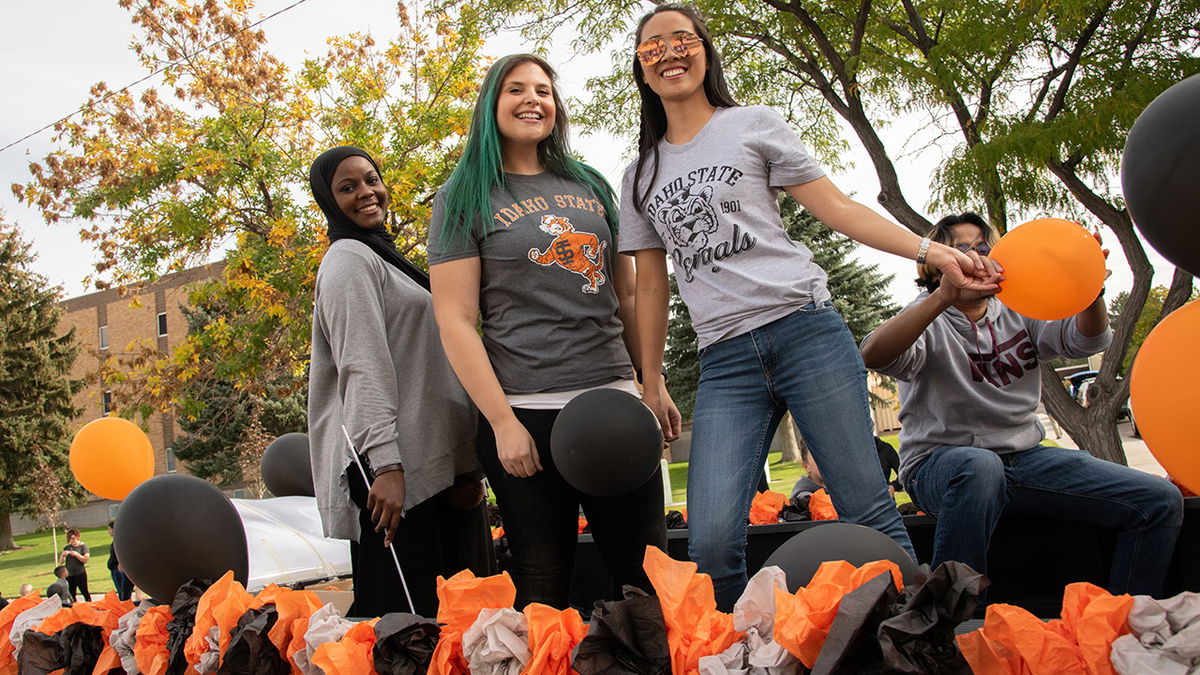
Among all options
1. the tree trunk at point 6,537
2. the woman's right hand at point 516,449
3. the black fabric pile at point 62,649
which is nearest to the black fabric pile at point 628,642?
the woman's right hand at point 516,449

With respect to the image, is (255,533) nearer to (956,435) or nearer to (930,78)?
(956,435)

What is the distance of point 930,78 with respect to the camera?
24.5ft

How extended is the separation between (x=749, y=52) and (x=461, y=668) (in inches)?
323

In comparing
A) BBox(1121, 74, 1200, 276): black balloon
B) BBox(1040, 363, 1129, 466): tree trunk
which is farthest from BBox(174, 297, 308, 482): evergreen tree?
BBox(1121, 74, 1200, 276): black balloon

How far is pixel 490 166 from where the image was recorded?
249 centimetres

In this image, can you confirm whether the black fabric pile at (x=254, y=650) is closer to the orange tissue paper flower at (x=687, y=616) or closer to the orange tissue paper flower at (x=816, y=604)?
the orange tissue paper flower at (x=687, y=616)

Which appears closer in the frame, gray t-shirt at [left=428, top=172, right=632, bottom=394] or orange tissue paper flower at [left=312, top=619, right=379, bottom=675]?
orange tissue paper flower at [left=312, top=619, right=379, bottom=675]

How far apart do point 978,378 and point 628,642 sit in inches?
71.4

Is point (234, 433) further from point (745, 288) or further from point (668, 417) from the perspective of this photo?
point (745, 288)

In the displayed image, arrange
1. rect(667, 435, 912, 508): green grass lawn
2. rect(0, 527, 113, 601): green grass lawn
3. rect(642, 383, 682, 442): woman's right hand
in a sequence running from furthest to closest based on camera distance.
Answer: rect(667, 435, 912, 508): green grass lawn, rect(0, 527, 113, 601): green grass lawn, rect(642, 383, 682, 442): woman's right hand

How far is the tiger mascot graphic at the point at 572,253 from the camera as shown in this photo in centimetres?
244

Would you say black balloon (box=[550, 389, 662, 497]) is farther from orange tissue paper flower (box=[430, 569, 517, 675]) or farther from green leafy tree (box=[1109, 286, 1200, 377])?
green leafy tree (box=[1109, 286, 1200, 377])

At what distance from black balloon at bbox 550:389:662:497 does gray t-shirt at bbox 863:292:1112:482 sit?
105 centimetres

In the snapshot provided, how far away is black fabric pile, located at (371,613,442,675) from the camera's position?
1904 mm
